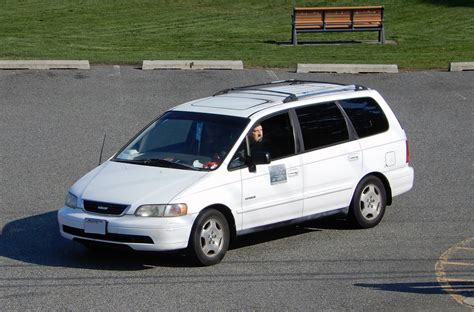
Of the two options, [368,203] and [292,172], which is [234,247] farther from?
[368,203]

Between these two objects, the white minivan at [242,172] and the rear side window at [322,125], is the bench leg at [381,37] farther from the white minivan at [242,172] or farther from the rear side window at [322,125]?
the rear side window at [322,125]

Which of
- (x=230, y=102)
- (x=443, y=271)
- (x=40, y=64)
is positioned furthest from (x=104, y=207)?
(x=40, y=64)

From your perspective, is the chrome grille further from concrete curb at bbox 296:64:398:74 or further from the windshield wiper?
concrete curb at bbox 296:64:398:74

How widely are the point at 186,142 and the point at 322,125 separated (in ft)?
5.58

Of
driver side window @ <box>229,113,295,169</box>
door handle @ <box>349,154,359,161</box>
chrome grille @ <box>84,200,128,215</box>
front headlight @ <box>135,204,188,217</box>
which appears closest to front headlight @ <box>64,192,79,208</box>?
chrome grille @ <box>84,200,128,215</box>

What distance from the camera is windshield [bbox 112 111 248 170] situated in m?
11.0

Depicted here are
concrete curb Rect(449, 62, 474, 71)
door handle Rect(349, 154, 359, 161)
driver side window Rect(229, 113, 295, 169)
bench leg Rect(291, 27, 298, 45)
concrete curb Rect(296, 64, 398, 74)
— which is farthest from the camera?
bench leg Rect(291, 27, 298, 45)

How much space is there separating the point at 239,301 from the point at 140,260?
6.38ft

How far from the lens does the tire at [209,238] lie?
1023 centimetres

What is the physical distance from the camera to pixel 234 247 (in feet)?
37.2

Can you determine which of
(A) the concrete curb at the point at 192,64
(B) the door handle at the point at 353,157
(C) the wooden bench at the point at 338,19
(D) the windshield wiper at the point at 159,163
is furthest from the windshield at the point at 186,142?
(C) the wooden bench at the point at 338,19

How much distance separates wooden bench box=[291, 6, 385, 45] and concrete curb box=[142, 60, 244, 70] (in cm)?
493

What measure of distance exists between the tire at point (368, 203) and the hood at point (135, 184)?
7.60ft

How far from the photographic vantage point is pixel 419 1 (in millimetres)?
35594
